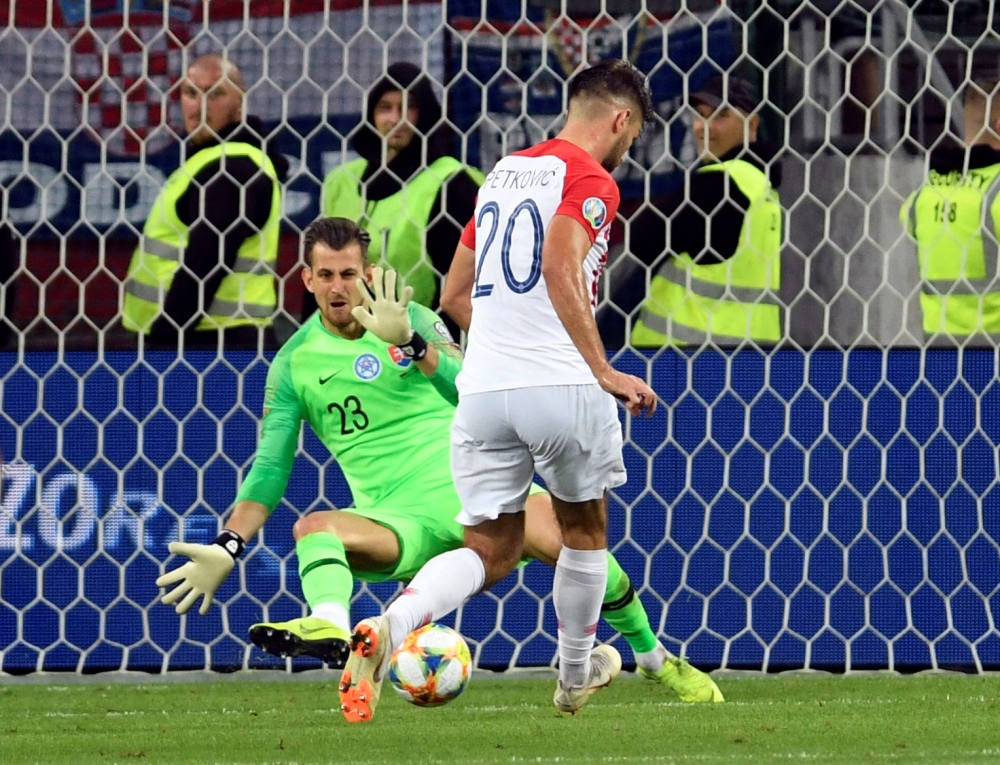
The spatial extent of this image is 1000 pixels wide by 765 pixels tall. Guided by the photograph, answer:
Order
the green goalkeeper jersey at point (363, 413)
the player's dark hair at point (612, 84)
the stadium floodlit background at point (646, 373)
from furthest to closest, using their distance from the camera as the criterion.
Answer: the stadium floodlit background at point (646, 373) < the green goalkeeper jersey at point (363, 413) < the player's dark hair at point (612, 84)

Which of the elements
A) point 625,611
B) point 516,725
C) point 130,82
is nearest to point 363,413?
point 625,611

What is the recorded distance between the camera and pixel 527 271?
466 centimetres

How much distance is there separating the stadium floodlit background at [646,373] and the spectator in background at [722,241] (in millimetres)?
61

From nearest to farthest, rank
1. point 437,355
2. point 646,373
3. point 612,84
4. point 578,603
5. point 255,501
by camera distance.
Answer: point 612,84 < point 578,603 < point 437,355 < point 255,501 < point 646,373

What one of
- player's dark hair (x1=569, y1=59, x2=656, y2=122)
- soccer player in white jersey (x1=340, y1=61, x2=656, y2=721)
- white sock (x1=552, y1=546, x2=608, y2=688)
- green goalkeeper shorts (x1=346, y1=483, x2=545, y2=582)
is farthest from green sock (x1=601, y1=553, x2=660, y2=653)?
player's dark hair (x1=569, y1=59, x2=656, y2=122)

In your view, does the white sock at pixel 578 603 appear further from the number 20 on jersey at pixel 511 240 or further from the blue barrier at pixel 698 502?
the blue barrier at pixel 698 502

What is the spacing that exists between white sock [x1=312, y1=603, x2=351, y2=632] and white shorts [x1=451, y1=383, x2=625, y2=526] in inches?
18.0

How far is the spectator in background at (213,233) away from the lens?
22.0ft

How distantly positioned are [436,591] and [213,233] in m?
2.51

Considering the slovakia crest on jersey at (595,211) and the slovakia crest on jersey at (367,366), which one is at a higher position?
the slovakia crest on jersey at (595,211)

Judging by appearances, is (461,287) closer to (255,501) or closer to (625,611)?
(255,501)

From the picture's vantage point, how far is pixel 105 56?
677cm

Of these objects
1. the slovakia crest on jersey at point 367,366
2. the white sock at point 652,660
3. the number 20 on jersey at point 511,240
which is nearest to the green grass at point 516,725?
the white sock at point 652,660

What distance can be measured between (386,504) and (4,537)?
67.3 inches
